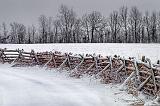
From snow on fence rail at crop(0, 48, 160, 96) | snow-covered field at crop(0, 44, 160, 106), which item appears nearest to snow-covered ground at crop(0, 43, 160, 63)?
snow on fence rail at crop(0, 48, 160, 96)

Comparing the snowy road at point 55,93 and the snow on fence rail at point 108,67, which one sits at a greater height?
Answer: the snow on fence rail at point 108,67

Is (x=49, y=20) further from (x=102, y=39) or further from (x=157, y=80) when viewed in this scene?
(x=157, y=80)

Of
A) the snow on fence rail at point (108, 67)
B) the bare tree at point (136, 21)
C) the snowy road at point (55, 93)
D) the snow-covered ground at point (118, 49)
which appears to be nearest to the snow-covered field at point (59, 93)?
the snowy road at point (55, 93)

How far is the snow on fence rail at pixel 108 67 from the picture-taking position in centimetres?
1382

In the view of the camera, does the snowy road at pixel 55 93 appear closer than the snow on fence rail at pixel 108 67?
Yes

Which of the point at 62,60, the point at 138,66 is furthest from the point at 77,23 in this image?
the point at 138,66

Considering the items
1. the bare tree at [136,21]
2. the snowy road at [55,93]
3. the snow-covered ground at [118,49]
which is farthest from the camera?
the bare tree at [136,21]

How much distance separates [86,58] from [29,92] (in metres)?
7.66

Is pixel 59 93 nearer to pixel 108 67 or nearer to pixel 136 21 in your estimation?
pixel 108 67

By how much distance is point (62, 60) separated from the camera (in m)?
24.3

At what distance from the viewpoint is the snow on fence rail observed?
13.8m

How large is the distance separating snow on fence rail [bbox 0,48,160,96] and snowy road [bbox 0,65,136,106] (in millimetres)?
854

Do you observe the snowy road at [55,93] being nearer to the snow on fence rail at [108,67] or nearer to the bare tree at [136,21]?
the snow on fence rail at [108,67]

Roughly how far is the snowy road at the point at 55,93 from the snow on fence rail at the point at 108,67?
2.80 ft
